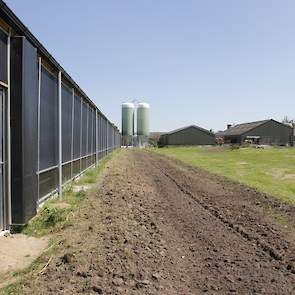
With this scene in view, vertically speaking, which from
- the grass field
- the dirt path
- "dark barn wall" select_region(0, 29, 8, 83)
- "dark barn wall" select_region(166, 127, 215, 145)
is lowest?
the grass field

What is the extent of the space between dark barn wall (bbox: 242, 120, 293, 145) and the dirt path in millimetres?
92816

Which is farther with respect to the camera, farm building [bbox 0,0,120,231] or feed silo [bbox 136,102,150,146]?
feed silo [bbox 136,102,150,146]

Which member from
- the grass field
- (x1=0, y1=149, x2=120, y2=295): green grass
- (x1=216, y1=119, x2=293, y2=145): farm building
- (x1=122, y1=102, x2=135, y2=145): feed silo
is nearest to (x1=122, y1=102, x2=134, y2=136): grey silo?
(x1=122, y1=102, x2=135, y2=145): feed silo

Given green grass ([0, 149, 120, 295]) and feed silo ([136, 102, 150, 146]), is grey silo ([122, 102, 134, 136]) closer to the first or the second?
feed silo ([136, 102, 150, 146])

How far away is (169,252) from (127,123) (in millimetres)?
99561

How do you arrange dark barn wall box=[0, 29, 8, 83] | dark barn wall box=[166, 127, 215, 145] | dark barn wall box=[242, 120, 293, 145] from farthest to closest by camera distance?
dark barn wall box=[166, 127, 215, 145], dark barn wall box=[242, 120, 293, 145], dark barn wall box=[0, 29, 8, 83]

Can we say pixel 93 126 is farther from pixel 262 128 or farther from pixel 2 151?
pixel 262 128

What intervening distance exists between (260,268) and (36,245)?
141 inches

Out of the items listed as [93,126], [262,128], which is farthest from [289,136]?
[93,126]

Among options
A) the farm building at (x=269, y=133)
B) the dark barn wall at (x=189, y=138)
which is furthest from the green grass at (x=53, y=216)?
the dark barn wall at (x=189, y=138)

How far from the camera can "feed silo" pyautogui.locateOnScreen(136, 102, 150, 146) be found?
106312mm

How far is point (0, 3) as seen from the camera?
7.68 m

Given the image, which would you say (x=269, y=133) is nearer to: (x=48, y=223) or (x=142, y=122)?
(x=142, y=122)

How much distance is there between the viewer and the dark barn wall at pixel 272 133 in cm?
10331
